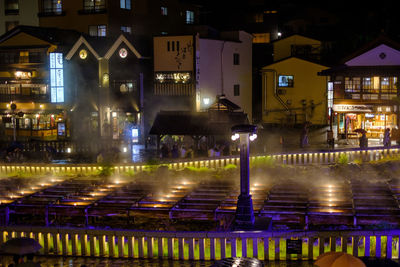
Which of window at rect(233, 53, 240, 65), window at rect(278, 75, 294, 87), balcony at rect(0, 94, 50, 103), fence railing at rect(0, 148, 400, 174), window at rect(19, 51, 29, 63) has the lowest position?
fence railing at rect(0, 148, 400, 174)

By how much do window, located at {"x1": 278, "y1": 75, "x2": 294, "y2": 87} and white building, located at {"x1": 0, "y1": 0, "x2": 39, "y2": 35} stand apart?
26.4 meters

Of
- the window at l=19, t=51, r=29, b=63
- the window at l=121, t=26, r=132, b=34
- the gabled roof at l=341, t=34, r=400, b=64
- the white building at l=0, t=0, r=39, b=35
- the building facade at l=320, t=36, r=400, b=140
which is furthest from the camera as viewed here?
the white building at l=0, t=0, r=39, b=35

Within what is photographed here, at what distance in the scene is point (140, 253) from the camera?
17266 millimetres

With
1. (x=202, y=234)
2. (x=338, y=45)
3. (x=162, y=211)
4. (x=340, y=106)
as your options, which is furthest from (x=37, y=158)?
(x=338, y=45)

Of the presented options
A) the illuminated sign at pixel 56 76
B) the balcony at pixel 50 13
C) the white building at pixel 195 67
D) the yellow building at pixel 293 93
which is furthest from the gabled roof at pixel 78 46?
the yellow building at pixel 293 93

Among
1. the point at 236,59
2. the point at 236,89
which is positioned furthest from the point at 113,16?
the point at 236,89

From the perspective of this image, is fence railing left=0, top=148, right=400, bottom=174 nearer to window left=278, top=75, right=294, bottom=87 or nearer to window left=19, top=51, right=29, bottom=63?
window left=278, top=75, right=294, bottom=87

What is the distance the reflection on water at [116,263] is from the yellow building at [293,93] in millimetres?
29772

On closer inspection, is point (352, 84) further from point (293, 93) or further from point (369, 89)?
point (293, 93)

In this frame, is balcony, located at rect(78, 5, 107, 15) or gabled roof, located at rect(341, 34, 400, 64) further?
balcony, located at rect(78, 5, 107, 15)

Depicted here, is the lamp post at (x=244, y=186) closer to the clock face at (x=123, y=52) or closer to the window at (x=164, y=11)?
the clock face at (x=123, y=52)

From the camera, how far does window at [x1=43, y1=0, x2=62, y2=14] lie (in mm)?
53188

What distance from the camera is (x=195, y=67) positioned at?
41.5 m

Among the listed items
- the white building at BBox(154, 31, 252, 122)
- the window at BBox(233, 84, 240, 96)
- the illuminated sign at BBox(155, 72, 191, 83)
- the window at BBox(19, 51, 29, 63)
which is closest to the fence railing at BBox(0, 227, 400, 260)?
the white building at BBox(154, 31, 252, 122)
